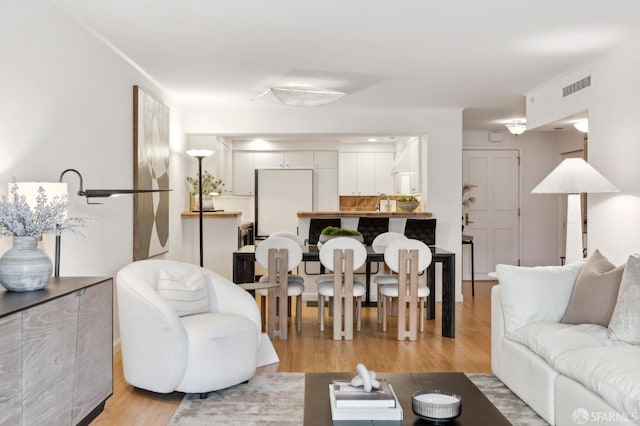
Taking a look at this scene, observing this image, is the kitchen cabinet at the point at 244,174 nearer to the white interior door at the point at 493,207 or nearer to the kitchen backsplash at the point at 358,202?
the kitchen backsplash at the point at 358,202

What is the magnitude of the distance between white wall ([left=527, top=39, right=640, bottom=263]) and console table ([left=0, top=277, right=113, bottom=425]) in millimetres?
3824

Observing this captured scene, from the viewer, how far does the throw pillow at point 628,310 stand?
9.68 feet

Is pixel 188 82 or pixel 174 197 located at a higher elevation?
pixel 188 82

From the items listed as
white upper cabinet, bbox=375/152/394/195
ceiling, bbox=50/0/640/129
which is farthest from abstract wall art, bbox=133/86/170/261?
white upper cabinet, bbox=375/152/394/195

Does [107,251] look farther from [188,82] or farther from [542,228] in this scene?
[542,228]

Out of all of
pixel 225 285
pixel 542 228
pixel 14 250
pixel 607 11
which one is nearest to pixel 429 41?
pixel 607 11

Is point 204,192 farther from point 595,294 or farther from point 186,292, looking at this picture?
point 595,294

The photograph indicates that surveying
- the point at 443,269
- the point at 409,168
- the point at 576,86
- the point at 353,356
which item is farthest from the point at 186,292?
the point at 409,168

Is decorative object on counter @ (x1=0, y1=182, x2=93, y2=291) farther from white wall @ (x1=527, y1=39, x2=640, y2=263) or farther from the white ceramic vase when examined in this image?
white wall @ (x1=527, y1=39, x2=640, y2=263)

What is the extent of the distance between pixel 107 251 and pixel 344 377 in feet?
8.14

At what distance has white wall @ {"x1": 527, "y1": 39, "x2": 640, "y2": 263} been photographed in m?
4.39

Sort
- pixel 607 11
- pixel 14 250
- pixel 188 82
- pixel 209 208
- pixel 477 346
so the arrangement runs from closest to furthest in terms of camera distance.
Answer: pixel 14 250 < pixel 607 11 < pixel 477 346 < pixel 188 82 < pixel 209 208

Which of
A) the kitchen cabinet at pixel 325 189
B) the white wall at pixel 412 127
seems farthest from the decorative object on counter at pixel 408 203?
the kitchen cabinet at pixel 325 189

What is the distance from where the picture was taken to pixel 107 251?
177 inches
